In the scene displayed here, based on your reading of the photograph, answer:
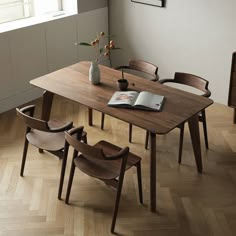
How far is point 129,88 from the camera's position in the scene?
3441 mm

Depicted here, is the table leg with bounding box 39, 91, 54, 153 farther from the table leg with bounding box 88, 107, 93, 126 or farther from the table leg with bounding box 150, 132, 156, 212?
the table leg with bounding box 150, 132, 156, 212

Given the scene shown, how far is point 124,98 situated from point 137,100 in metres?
0.10

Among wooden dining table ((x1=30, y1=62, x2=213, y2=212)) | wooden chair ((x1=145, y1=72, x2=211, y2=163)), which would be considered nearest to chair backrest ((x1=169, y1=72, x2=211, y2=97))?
wooden chair ((x1=145, y1=72, x2=211, y2=163))

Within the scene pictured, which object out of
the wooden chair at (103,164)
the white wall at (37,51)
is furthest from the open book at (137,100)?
the white wall at (37,51)

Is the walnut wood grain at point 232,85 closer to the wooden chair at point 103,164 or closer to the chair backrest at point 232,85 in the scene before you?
the chair backrest at point 232,85

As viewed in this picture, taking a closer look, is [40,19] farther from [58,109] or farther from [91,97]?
[91,97]

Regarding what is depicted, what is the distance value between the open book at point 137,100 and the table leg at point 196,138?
0.34 meters

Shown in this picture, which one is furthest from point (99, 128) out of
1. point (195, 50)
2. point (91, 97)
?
point (195, 50)

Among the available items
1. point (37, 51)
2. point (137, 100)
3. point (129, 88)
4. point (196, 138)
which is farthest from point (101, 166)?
point (37, 51)

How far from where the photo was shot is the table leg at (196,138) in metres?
3.37

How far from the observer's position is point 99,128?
428cm

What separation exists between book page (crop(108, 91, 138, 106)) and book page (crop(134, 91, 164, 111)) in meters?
0.05

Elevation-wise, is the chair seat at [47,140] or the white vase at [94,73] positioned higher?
the white vase at [94,73]

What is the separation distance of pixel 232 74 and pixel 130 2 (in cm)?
164
